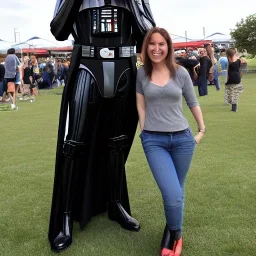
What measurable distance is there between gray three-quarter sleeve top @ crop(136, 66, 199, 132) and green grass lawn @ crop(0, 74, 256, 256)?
92cm

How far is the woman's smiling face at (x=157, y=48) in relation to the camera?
282cm

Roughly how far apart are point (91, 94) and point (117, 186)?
83 cm

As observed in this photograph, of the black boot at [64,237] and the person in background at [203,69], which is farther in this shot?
the person in background at [203,69]

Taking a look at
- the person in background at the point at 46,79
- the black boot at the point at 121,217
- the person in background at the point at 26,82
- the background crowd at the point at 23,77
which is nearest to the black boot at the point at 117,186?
the black boot at the point at 121,217

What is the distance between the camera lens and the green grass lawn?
312 cm

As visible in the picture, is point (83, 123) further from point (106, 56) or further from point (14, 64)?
point (14, 64)

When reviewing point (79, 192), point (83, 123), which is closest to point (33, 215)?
point (79, 192)

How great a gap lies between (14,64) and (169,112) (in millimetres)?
9665

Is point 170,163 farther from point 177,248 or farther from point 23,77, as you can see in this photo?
point 23,77

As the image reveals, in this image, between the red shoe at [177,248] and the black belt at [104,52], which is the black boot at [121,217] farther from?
the black belt at [104,52]

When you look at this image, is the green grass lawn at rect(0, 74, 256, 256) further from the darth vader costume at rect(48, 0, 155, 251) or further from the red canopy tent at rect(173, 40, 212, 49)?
the red canopy tent at rect(173, 40, 212, 49)

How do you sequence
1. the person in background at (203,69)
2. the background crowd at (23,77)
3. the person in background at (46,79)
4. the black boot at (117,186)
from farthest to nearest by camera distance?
the person in background at (46,79), the background crowd at (23,77), the person in background at (203,69), the black boot at (117,186)

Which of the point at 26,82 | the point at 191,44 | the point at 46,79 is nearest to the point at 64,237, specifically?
the point at 26,82

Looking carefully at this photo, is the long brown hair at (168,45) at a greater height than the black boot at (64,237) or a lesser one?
greater
